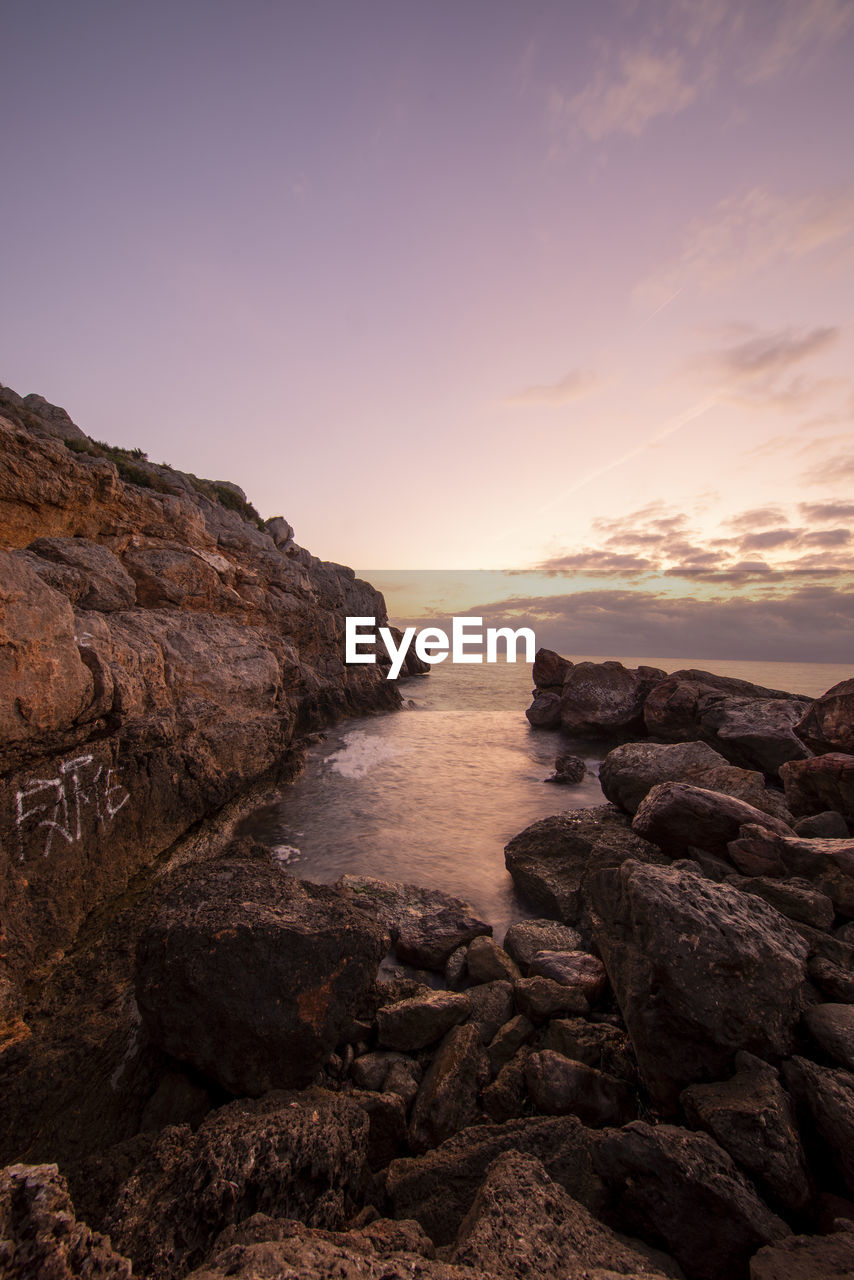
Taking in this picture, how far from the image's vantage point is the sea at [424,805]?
36.1ft

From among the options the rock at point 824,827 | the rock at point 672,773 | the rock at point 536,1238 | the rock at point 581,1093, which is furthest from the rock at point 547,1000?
the rock at point 824,827

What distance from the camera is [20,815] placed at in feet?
21.7

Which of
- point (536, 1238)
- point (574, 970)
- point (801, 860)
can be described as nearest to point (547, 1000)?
point (574, 970)

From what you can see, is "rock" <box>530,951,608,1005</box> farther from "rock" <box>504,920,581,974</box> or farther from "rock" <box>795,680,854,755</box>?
"rock" <box>795,680,854,755</box>

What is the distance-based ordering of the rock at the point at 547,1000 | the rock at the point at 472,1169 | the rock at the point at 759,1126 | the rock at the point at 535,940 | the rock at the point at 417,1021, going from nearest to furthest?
1. the rock at the point at 759,1126
2. the rock at the point at 472,1169
3. the rock at the point at 417,1021
4. the rock at the point at 547,1000
5. the rock at the point at 535,940

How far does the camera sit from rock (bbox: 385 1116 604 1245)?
3.53 metres

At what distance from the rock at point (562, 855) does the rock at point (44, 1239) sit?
7.36 m

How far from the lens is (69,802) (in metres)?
7.40

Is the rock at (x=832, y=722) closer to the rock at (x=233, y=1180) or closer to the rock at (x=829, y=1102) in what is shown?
the rock at (x=829, y=1102)

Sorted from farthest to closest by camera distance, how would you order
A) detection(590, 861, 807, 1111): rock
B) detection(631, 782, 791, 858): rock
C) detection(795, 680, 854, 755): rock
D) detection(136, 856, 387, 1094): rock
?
detection(795, 680, 854, 755): rock → detection(631, 782, 791, 858): rock → detection(136, 856, 387, 1094): rock → detection(590, 861, 807, 1111): rock

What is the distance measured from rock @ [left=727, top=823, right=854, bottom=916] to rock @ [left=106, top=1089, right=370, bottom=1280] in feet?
20.9

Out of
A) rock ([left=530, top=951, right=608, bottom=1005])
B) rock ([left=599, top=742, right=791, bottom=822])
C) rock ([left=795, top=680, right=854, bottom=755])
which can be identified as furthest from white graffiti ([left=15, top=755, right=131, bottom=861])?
rock ([left=795, top=680, right=854, bottom=755])

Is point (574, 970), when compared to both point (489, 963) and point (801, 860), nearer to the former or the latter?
point (489, 963)

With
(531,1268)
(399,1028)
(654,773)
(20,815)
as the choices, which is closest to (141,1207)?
(531,1268)
